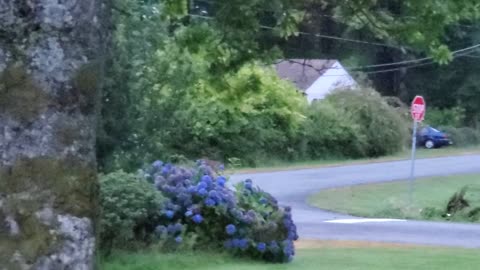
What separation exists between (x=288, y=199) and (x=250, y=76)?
81.1 ft

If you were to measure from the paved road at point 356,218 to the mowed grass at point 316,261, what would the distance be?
14.4 feet

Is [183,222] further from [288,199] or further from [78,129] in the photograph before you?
[288,199]

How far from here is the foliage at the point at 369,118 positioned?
54062 millimetres

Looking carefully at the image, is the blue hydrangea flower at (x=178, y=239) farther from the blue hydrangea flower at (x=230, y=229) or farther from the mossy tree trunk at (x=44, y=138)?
the mossy tree trunk at (x=44, y=138)

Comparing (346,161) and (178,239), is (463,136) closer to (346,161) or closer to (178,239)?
(346,161)

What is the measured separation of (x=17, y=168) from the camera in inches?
139

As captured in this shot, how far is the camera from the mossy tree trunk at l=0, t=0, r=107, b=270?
139 inches

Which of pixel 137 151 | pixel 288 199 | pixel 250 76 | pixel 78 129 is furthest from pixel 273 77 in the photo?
pixel 78 129

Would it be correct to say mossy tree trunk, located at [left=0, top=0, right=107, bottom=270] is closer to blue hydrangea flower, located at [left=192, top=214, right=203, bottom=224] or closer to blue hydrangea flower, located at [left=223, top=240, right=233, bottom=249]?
blue hydrangea flower, located at [left=192, top=214, right=203, bottom=224]

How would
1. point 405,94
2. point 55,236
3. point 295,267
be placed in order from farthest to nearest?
point 405,94 → point 295,267 → point 55,236

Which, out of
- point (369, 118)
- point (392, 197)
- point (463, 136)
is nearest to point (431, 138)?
point (463, 136)

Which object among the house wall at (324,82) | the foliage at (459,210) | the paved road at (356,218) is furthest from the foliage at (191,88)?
the house wall at (324,82)

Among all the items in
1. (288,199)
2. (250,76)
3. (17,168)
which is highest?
(250,76)

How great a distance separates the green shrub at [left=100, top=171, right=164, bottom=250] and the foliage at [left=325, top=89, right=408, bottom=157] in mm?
39014
